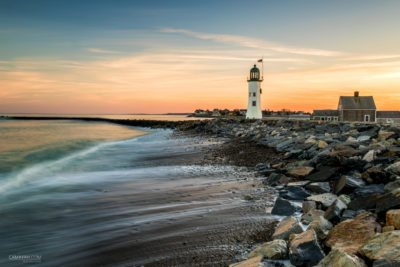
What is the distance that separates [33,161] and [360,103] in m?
39.4

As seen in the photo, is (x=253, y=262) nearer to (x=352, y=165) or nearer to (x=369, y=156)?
(x=352, y=165)

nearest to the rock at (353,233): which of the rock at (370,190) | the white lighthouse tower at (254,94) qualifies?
the rock at (370,190)

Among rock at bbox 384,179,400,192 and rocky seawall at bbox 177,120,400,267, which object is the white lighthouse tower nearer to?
rocky seawall at bbox 177,120,400,267

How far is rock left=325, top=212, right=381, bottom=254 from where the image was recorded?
300 centimetres

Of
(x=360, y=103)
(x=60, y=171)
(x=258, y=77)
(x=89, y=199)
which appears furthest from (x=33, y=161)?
(x=360, y=103)

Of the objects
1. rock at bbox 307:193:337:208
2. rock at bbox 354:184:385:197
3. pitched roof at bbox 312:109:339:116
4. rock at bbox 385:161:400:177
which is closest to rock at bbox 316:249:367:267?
rock at bbox 307:193:337:208

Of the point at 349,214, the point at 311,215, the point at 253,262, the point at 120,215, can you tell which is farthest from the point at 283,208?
the point at 120,215

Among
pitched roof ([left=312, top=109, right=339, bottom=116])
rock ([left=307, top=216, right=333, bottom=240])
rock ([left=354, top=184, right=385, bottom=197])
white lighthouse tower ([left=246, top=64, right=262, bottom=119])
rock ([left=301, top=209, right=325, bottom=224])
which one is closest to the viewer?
rock ([left=307, top=216, right=333, bottom=240])

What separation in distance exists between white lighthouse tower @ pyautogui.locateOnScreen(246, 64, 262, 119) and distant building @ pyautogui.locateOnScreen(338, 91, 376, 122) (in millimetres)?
12582

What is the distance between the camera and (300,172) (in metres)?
6.77

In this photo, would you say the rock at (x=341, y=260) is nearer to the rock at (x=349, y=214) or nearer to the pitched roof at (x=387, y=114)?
the rock at (x=349, y=214)

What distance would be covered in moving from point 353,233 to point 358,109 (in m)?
40.5

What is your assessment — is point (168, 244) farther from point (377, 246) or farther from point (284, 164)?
point (284, 164)

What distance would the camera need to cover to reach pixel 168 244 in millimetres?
3795
